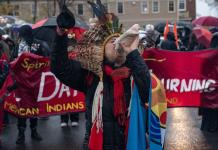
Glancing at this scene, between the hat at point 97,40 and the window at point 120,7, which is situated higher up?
the window at point 120,7

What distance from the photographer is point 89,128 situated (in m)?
3.94

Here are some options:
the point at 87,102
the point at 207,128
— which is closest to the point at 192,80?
the point at 207,128

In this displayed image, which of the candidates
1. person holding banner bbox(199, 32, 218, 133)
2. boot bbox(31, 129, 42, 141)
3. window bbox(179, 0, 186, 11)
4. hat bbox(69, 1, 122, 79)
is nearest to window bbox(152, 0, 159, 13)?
window bbox(179, 0, 186, 11)

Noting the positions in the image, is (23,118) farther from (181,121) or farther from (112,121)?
(112,121)

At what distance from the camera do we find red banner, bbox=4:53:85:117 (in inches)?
333

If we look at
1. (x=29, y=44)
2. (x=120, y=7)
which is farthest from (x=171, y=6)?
(x=29, y=44)

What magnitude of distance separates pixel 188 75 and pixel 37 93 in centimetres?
239

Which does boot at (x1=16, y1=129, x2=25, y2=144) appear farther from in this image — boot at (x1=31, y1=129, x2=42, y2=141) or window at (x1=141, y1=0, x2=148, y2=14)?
window at (x1=141, y1=0, x2=148, y2=14)

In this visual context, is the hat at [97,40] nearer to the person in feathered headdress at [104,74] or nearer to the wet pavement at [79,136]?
the person in feathered headdress at [104,74]

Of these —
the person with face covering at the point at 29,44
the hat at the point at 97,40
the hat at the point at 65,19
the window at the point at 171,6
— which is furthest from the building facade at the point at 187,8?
the hat at the point at 65,19

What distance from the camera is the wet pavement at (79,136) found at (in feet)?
27.5

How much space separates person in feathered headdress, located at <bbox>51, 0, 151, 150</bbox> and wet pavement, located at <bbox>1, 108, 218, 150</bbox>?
4.39 metres

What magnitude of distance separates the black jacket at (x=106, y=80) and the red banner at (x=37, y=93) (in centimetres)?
455

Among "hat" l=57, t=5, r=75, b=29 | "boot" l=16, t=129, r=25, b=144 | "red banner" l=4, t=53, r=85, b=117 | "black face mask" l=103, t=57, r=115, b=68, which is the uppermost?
"hat" l=57, t=5, r=75, b=29
